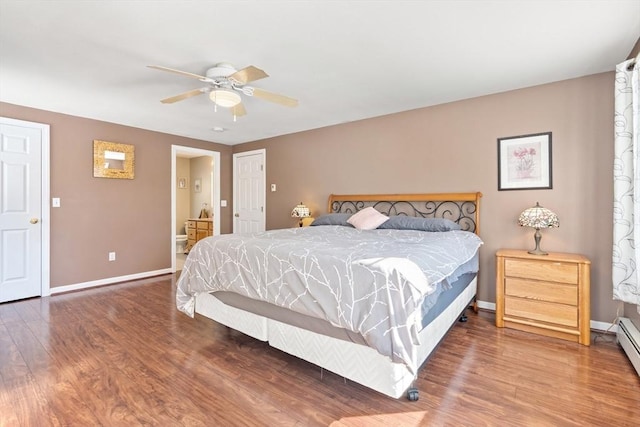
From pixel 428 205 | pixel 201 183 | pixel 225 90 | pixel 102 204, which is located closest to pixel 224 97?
pixel 225 90

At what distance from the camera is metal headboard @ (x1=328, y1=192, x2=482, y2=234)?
351 centimetres

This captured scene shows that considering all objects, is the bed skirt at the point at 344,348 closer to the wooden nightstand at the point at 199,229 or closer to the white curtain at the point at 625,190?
the white curtain at the point at 625,190

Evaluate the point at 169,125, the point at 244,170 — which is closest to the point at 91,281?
the point at 169,125

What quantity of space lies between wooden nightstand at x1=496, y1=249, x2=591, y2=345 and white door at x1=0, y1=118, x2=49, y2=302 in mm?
5410

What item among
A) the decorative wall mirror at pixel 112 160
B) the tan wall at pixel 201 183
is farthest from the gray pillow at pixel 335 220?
the tan wall at pixel 201 183

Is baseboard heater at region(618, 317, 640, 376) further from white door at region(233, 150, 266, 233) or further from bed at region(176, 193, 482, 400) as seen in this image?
white door at region(233, 150, 266, 233)

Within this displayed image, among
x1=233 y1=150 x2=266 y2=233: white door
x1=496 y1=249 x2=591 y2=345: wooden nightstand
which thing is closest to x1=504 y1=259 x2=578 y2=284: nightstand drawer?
x1=496 y1=249 x2=591 y2=345: wooden nightstand

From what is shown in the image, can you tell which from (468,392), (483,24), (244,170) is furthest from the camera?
(244,170)

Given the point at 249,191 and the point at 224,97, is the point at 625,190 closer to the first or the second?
the point at 224,97

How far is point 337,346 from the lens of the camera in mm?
1859

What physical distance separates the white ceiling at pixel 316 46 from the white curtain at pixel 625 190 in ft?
1.10

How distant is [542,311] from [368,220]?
187 centimetres

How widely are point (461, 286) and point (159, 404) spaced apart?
7.86 ft

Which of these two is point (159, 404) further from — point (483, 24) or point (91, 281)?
point (91, 281)
